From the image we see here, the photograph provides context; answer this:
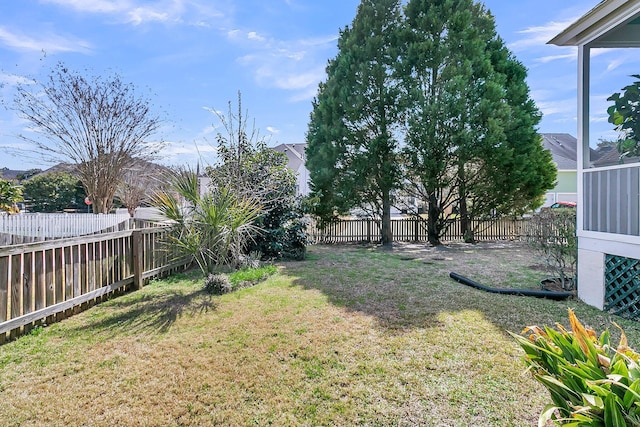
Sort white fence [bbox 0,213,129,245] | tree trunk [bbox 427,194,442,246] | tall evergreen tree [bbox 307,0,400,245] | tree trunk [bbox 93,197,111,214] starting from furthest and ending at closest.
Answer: tree trunk [bbox 93,197,111,214]
tree trunk [bbox 427,194,442,246]
tall evergreen tree [bbox 307,0,400,245]
white fence [bbox 0,213,129,245]

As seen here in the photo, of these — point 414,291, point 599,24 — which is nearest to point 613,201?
point 599,24

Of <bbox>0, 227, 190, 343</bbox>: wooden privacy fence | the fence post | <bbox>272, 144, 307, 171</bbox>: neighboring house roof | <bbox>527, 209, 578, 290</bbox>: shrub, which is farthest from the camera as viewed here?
<bbox>272, 144, 307, 171</bbox>: neighboring house roof

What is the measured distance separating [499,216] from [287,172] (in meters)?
8.79

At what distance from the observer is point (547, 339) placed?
1.78 m

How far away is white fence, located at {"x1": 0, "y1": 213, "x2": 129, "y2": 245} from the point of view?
23.1ft

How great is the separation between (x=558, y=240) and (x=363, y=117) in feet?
25.4

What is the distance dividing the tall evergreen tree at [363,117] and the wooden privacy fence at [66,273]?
694cm

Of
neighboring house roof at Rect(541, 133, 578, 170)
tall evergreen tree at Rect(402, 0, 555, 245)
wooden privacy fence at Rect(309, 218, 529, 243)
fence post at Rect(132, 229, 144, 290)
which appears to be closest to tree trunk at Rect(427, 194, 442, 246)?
tall evergreen tree at Rect(402, 0, 555, 245)

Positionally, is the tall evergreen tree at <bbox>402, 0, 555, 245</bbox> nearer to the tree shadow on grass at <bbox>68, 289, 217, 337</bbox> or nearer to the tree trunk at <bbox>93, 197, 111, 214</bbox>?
the tree shadow on grass at <bbox>68, 289, 217, 337</bbox>

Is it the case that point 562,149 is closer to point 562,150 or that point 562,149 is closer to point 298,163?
point 562,150

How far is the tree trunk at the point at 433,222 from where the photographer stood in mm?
11904

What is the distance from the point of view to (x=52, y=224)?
7980 millimetres

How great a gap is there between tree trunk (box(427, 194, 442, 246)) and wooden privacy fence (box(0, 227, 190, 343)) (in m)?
9.36

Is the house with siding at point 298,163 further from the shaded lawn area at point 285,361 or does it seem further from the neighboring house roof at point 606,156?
the shaded lawn area at point 285,361
